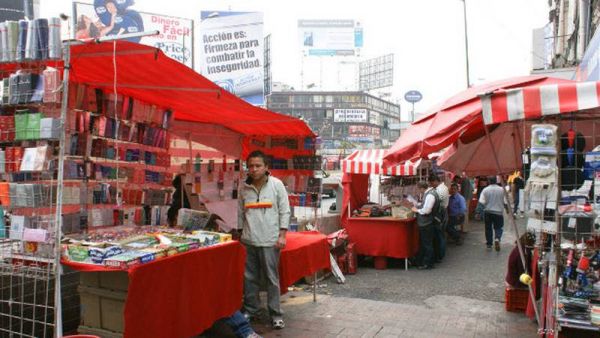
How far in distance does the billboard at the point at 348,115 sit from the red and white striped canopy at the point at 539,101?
83.3 m

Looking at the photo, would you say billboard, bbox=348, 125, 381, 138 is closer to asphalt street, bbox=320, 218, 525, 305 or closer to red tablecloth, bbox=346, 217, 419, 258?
asphalt street, bbox=320, 218, 525, 305

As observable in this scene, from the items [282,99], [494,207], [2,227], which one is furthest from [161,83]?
[282,99]

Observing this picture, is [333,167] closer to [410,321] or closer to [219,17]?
[219,17]

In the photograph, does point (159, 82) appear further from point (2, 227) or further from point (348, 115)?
point (348, 115)

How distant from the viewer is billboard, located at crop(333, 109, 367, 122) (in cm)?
8669

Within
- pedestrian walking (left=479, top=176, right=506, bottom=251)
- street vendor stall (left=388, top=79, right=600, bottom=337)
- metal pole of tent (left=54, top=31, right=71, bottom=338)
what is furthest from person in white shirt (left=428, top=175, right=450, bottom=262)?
metal pole of tent (left=54, top=31, right=71, bottom=338)

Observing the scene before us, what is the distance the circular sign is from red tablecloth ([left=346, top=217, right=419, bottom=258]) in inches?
1708

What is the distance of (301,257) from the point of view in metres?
5.60

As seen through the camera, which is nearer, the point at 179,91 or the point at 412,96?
the point at 179,91

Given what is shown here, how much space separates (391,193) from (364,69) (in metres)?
68.9

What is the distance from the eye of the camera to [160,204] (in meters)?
5.36

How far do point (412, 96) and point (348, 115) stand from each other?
119ft

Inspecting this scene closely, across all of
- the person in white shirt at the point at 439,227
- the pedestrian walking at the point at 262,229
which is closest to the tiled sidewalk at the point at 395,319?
the pedestrian walking at the point at 262,229

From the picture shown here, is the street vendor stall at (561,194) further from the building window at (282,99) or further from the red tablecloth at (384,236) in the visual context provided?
the building window at (282,99)
